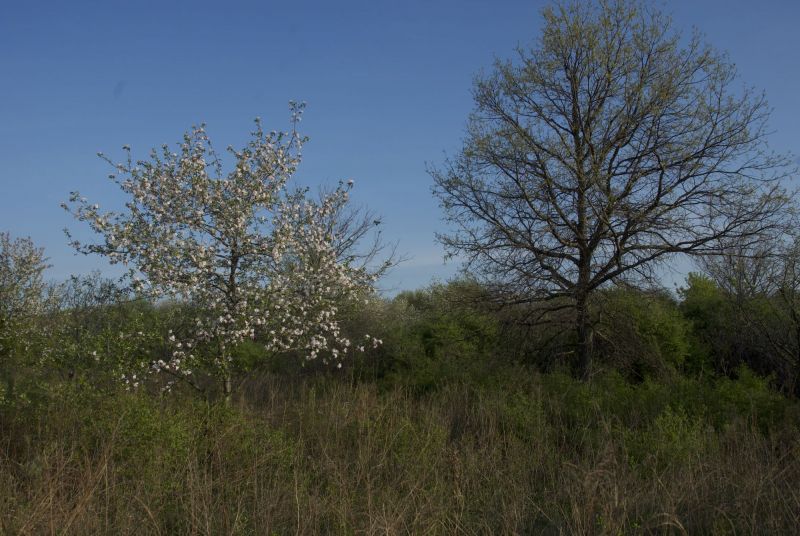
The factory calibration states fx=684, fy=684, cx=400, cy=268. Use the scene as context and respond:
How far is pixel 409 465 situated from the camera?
8.40 meters

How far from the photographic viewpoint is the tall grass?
614cm

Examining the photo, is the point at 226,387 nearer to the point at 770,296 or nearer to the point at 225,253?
the point at 225,253

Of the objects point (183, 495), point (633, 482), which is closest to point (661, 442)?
point (633, 482)

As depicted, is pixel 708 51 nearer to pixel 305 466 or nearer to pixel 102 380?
pixel 305 466

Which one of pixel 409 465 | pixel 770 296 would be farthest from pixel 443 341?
pixel 409 465

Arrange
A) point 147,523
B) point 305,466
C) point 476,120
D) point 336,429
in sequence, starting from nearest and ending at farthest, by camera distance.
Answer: point 147,523 < point 305,466 < point 336,429 < point 476,120

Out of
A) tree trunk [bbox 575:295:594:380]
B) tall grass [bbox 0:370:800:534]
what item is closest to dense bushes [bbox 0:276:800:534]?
tall grass [bbox 0:370:800:534]

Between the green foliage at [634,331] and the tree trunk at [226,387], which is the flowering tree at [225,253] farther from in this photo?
the green foliage at [634,331]

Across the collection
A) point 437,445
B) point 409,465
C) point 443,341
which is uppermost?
point 443,341

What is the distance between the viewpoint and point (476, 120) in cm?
1520

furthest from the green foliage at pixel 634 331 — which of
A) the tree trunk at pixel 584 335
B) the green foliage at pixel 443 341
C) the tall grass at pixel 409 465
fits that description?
the green foliage at pixel 443 341

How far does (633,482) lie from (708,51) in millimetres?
10713

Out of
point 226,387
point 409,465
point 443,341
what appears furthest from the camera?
point 443,341

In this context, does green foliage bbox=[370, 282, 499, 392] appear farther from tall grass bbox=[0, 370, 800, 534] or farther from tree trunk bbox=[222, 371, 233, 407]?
tree trunk bbox=[222, 371, 233, 407]
